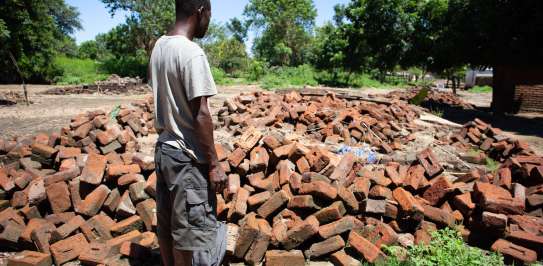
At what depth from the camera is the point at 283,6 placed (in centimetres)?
4009

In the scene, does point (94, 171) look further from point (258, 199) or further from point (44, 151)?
point (258, 199)

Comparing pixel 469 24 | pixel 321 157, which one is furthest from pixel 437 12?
pixel 321 157

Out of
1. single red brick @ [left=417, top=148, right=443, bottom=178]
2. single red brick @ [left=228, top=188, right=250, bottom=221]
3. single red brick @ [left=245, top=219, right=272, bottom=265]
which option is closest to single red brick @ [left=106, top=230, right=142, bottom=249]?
single red brick @ [left=228, top=188, right=250, bottom=221]

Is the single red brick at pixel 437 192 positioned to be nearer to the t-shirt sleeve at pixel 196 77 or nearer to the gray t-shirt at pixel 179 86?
the gray t-shirt at pixel 179 86

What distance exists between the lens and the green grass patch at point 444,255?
2805 millimetres

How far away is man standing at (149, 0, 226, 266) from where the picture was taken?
1872 millimetres

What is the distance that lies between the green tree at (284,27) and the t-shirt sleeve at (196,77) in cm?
3671

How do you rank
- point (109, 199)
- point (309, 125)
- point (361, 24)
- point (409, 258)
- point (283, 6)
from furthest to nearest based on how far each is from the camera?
1. point (283, 6)
2. point (361, 24)
3. point (309, 125)
4. point (109, 199)
5. point (409, 258)

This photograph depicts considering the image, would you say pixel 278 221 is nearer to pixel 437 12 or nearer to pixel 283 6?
pixel 437 12

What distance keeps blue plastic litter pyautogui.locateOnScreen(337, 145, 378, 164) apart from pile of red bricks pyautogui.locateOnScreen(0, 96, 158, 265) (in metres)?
3.30

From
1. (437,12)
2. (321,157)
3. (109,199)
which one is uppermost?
(437,12)

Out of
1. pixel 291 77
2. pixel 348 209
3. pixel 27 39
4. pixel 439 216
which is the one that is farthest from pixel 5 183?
pixel 291 77

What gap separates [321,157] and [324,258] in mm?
1163

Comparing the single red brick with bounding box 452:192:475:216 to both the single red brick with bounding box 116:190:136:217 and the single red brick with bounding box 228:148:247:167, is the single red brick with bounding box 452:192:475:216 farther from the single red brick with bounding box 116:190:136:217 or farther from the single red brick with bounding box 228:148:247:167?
the single red brick with bounding box 116:190:136:217
